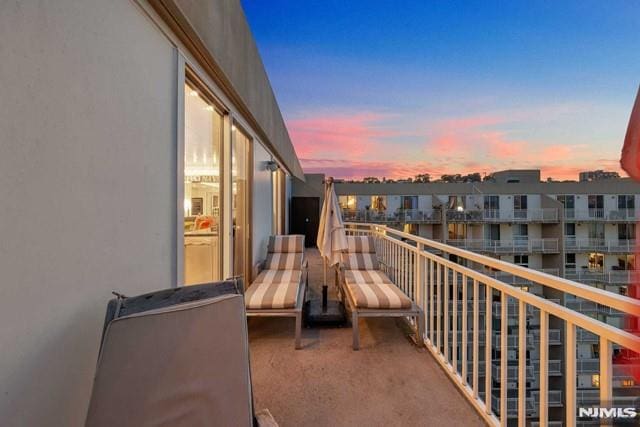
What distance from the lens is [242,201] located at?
4262 mm

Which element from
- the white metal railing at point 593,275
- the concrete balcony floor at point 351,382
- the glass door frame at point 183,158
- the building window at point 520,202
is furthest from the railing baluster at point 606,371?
the building window at point 520,202

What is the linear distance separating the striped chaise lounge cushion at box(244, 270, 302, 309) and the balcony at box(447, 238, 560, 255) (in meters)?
12.5

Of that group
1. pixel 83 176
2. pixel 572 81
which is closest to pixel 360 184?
pixel 572 81

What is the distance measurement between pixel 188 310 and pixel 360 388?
1655mm

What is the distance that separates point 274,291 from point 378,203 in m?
12.3

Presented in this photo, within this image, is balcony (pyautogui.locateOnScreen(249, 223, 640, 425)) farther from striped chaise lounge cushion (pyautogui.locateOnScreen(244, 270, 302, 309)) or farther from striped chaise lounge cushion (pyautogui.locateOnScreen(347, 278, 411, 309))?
striped chaise lounge cushion (pyautogui.locateOnScreen(244, 270, 302, 309))

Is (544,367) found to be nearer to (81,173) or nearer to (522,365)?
(522,365)

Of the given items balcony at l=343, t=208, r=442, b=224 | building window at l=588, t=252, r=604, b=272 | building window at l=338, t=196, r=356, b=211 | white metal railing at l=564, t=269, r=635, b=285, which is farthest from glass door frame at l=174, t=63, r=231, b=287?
building window at l=588, t=252, r=604, b=272

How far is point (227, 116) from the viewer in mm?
3201

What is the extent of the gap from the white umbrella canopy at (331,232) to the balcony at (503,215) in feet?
40.2

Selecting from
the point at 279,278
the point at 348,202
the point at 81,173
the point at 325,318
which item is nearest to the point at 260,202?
the point at 279,278

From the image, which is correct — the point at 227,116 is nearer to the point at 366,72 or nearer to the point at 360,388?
the point at 360,388

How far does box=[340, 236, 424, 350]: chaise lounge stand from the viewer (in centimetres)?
287

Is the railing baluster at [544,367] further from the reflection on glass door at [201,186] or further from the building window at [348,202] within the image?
the building window at [348,202]
